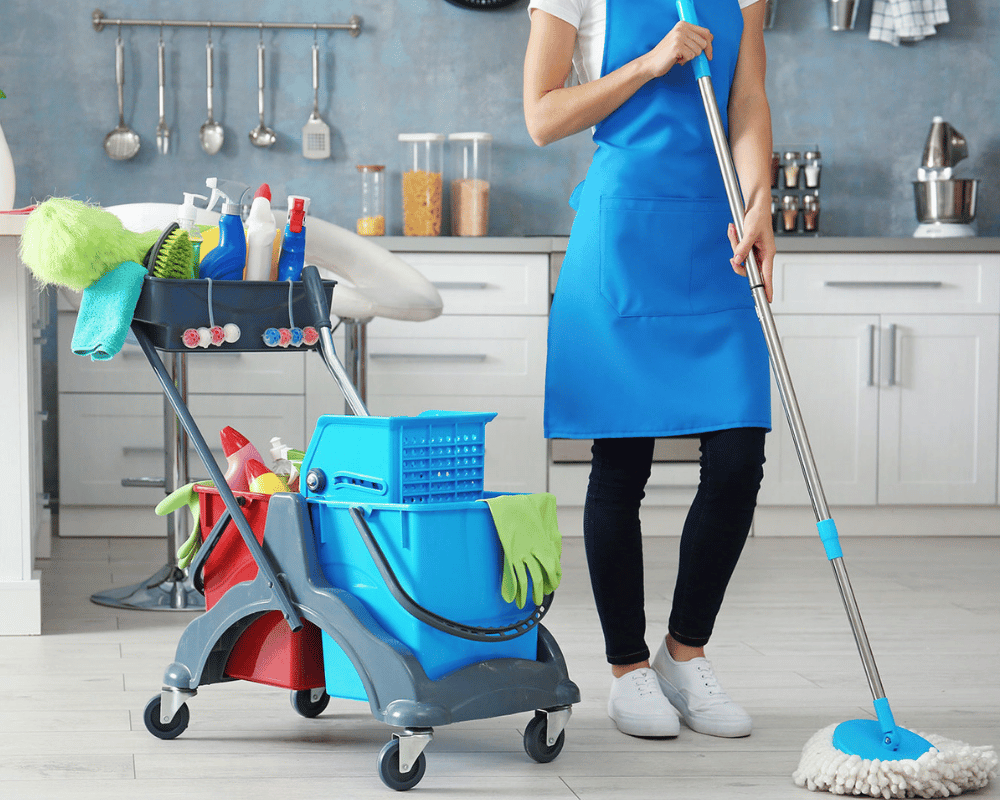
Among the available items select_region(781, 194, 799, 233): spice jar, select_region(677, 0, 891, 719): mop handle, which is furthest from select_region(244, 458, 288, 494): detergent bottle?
select_region(781, 194, 799, 233): spice jar

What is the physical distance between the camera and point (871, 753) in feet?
4.42

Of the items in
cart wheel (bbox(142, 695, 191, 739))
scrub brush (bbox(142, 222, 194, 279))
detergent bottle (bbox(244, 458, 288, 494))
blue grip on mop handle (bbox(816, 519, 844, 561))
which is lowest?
cart wheel (bbox(142, 695, 191, 739))

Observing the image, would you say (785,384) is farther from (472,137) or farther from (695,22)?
(472,137)

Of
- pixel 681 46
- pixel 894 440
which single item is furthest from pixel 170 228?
pixel 894 440

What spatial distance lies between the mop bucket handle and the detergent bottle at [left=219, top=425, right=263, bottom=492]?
0.91 feet

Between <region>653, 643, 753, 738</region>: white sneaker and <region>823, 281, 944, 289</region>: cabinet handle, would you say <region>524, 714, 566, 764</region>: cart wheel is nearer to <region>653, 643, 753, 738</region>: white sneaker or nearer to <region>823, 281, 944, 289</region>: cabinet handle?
<region>653, 643, 753, 738</region>: white sneaker

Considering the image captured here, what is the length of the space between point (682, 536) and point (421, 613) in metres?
0.44

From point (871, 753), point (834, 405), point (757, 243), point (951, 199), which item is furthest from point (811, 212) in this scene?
point (871, 753)

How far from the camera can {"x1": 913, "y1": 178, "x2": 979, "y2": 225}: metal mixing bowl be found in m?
3.86

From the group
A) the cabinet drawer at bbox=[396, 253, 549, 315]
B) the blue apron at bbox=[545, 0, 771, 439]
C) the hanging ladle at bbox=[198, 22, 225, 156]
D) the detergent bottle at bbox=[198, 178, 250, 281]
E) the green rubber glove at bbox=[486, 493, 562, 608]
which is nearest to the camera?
the green rubber glove at bbox=[486, 493, 562, 608]

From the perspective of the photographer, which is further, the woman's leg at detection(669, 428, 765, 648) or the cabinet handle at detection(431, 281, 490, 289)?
the cabinet handle at detection(431, 281, 490, 289)

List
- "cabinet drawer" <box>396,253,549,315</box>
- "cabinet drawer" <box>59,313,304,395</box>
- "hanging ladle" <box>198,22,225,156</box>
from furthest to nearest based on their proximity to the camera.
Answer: "hanging ladle" <box>198,22,225,156</box> < "cabinet drawer" <box>396,253,549,315</box> < "cabinet drawer" <box>59,313,304,395</box>

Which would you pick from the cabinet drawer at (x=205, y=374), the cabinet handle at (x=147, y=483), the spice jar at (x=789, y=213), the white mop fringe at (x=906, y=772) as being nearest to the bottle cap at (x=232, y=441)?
the white mop fringe at (x=906, y=772)

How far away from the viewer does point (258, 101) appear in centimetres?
397
